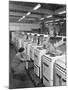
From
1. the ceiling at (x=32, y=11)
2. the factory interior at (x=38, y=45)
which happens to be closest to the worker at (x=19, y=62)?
the factory interior at (x=38, y=45)

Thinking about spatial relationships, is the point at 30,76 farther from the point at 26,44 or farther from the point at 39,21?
the point at 39,21

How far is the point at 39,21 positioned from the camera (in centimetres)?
264

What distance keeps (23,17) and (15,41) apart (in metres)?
0.39

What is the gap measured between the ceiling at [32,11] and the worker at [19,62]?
19.8 inches

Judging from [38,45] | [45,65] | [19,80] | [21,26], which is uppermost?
[21,26]

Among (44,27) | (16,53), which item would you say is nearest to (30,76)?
(16,53)

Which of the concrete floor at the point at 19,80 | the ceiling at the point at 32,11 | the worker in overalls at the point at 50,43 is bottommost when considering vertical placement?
the concrete floor at the point at 19,80

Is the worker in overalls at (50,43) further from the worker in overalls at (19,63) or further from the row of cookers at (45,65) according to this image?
the worker in overalls at (19,63)

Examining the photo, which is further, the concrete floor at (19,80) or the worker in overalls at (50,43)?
the worker in overalls at (50,43)

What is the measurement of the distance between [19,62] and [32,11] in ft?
2.68

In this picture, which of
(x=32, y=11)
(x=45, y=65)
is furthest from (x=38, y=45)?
(x=32, y=11)

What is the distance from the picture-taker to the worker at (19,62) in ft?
8.27

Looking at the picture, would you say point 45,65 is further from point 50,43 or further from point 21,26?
point 21,26

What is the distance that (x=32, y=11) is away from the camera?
2596 mm
